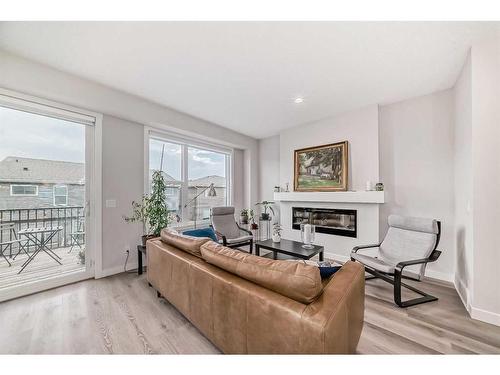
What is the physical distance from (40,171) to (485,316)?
16.3ft

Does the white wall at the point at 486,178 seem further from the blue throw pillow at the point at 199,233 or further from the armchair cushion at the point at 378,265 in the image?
the blue throw pillow at the point at 199,233

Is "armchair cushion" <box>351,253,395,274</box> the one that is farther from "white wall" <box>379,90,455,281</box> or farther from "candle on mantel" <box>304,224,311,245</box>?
"white wall" <box>379,90,455,281</box>

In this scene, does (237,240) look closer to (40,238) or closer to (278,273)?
(278,273)

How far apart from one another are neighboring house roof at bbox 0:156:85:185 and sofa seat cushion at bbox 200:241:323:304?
2.52 metres

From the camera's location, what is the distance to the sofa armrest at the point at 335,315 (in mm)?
928

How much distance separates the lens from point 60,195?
2.69 m

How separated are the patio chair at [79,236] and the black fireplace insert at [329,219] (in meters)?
3.56

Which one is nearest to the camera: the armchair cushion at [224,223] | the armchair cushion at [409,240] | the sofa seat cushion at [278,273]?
the sofa seat cushion at [278,273]

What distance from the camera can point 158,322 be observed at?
1.87 m

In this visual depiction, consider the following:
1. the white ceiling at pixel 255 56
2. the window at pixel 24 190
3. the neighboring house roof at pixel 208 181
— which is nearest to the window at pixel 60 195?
the window at pixel 24 190

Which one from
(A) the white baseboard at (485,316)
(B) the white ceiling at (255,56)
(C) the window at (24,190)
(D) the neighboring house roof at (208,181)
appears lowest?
(A) the white baseboard at (485,316)

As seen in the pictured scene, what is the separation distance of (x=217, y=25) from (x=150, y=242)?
226 cm
